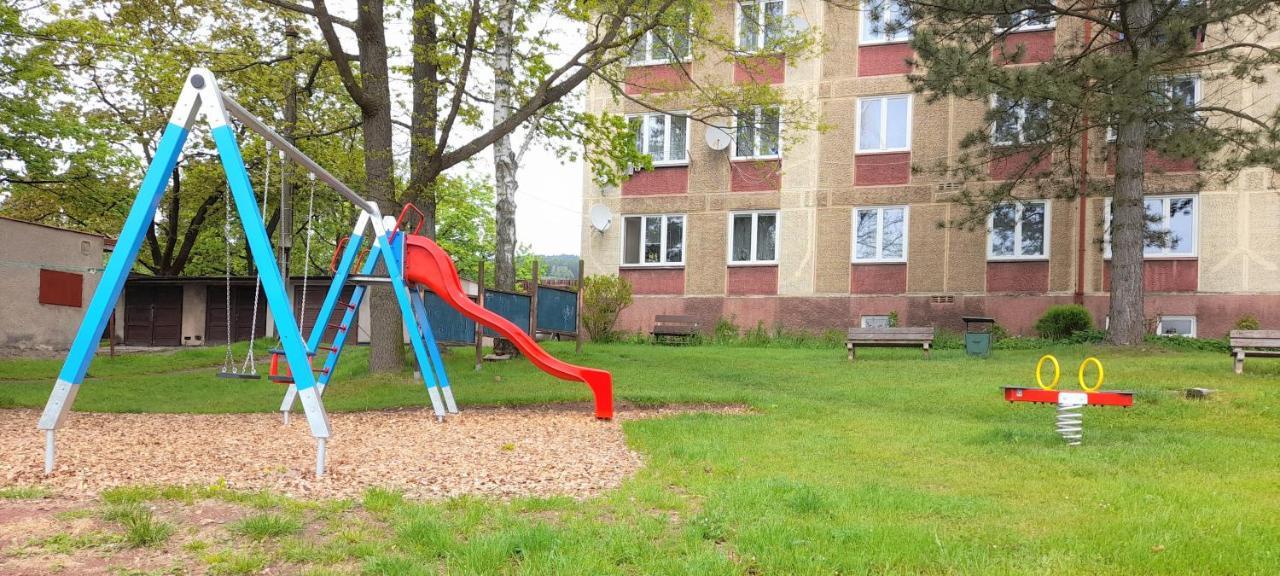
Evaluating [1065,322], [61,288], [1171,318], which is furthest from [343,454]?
[61,288]

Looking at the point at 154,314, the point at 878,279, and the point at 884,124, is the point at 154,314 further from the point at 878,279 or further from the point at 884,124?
the point at 884,124

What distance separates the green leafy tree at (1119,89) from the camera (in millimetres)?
13359

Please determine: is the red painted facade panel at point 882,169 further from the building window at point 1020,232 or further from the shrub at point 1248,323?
the shrub at point 1248,323

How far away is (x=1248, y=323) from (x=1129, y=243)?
5.23 m

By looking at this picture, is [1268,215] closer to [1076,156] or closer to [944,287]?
[1076,156]

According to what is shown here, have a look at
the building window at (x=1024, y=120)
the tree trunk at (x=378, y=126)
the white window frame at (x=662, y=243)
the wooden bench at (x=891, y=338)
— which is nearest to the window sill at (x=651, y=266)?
the white window frame at (x=662, y=243)

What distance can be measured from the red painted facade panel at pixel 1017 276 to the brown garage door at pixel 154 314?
26.4 metres

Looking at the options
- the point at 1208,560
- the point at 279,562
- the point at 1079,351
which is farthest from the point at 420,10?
the point at 1079,351

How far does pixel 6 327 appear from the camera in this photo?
2419 cm

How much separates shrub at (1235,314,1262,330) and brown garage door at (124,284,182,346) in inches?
1239

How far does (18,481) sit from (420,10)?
9054 mm

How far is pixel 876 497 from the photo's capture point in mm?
5941

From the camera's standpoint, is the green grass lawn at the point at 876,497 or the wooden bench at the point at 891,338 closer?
the green grass lawn at the point at 876,497

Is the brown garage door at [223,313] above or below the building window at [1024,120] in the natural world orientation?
below
